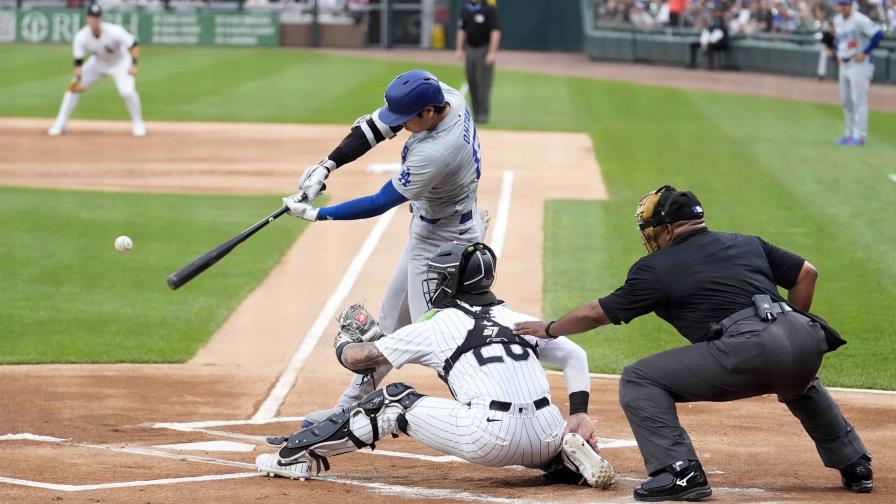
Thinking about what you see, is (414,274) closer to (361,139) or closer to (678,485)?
(361,139)

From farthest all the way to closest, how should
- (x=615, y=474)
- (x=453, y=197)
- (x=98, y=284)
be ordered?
(x=98, y=284)
(x=453, y=197)
(x=615, y=474)

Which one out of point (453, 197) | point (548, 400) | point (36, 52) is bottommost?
point (36, 52)

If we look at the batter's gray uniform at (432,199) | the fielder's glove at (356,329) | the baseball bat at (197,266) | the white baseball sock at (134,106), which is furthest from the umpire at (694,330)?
the white baseball sock at (134,106)

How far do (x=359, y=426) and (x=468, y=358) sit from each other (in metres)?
0.60

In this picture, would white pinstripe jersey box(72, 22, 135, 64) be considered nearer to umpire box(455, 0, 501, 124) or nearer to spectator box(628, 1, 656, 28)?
umpire box(455, 0, 501, 124)

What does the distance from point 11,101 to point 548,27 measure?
20804 mm

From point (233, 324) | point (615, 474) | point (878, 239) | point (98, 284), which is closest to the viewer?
point (615, 474)

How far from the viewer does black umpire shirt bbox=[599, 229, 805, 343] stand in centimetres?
588

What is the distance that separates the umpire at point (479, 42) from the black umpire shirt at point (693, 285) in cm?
1644

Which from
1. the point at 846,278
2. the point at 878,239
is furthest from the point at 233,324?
the point at 878,239

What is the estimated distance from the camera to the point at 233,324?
1041cm

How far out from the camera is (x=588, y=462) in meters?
5.97

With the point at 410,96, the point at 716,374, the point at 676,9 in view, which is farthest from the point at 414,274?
the point at 676,9

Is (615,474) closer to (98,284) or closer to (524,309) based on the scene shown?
(524,309)
